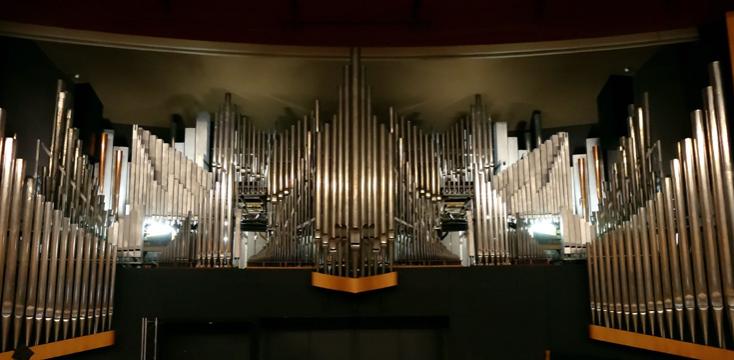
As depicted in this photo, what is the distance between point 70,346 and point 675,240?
224 inches

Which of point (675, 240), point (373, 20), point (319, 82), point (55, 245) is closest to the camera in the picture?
point (675, 240)

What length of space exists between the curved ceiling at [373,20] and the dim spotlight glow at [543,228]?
2045mm

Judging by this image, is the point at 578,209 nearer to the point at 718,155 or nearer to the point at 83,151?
the point at 718,155

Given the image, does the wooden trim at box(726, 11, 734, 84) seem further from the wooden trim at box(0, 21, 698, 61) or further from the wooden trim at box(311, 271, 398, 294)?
the wooden trim at box(311, 271, 398, 294)

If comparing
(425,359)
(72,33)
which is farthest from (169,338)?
(72,33)

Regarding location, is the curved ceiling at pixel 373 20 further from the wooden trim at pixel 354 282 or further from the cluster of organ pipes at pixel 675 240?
the wooden trim at pixel 354 282

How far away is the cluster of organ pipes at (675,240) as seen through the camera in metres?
6.08

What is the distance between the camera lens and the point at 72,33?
743cm

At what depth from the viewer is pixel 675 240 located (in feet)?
20.8

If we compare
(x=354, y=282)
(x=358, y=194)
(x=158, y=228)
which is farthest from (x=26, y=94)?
(x=354, y=282)

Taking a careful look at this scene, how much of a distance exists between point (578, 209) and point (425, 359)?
120 inches

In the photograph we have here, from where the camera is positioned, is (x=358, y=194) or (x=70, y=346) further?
(x=358, y=194)

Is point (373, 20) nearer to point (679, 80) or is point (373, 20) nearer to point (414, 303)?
point (414, 303)

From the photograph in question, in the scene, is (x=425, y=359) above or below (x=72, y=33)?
below
